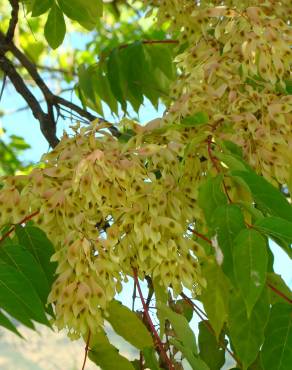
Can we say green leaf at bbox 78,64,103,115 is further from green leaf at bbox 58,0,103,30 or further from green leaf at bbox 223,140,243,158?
green leaf at bbox 223,140,243,158

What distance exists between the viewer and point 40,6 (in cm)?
257

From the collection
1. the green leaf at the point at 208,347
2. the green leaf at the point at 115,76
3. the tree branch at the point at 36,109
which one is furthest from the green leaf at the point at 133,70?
the green leaf at the point at 208,347

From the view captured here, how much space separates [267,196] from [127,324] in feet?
1.29

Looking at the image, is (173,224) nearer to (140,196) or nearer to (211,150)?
(140,196)

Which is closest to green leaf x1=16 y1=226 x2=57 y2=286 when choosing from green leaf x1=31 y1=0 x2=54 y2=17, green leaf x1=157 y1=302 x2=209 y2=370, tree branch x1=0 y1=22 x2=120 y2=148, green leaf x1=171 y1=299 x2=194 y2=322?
green leaf x1=157 y1=302 x2=209 y2=370

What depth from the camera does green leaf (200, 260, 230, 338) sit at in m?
1.60

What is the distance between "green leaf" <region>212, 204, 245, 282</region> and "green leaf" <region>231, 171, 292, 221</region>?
0.22ft

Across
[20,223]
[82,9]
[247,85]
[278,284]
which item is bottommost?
[278,284]

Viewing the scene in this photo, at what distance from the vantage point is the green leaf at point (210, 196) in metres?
1.48

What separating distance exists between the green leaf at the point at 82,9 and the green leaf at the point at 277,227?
129 cm

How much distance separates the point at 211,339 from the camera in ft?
6.86

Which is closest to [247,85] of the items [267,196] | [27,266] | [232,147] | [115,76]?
[232,147]

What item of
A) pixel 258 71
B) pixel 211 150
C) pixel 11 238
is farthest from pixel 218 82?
pixel 11 238

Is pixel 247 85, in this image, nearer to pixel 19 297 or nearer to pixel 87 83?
pixel 19 297
